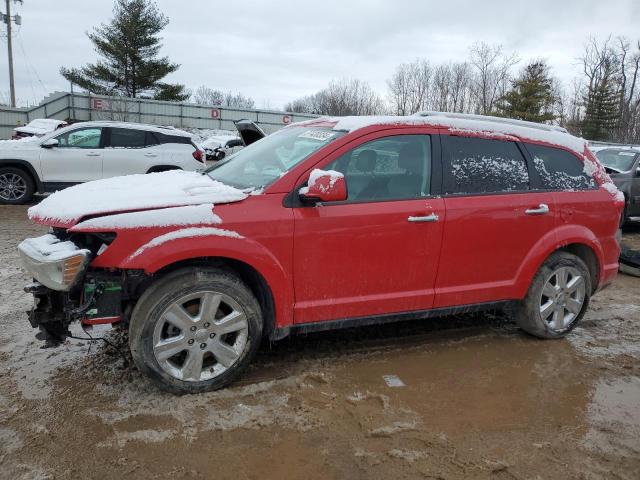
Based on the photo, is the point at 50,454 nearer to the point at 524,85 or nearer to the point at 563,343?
the point at 563,343

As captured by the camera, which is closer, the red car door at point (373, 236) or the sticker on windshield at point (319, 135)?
the red car door at point (373, 236)

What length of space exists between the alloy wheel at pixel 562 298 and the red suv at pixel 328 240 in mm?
14

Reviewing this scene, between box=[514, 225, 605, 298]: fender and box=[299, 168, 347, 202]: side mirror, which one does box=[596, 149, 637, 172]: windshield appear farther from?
box=[299, 168, 347, 202]: side mirror

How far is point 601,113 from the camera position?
47.5m

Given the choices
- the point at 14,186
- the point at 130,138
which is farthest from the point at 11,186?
the point at 130,138

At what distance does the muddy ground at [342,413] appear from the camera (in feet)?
8.80

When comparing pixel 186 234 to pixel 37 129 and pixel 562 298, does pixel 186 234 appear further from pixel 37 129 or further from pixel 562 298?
pixel 37 129

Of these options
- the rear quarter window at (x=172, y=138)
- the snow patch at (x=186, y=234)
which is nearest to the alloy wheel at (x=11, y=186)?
the rear quarter window at (x=172, y=138)

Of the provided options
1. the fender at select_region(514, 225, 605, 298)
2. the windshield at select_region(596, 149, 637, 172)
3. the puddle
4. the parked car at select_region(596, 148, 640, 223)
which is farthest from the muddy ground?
the windshield at select_region(596, 149, 637, 172)

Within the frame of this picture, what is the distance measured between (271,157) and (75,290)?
1.68 meters

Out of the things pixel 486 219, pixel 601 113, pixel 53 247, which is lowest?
pixel 53 247

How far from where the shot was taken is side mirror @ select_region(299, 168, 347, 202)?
3.26 m

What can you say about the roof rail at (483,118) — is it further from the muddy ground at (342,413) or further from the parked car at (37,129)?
the parked car at (37,129)

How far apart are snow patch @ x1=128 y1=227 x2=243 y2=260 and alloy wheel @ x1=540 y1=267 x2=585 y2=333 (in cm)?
274
